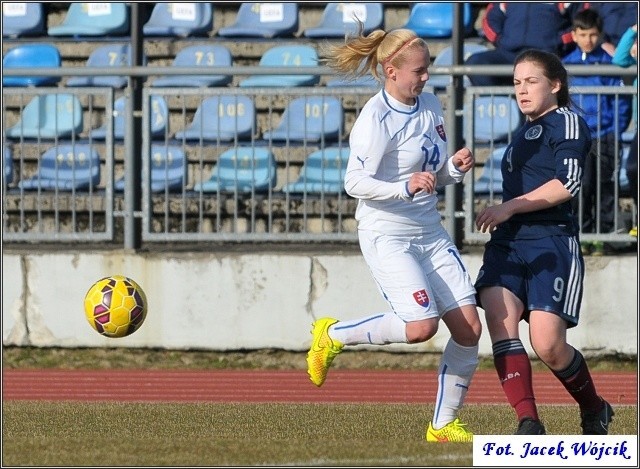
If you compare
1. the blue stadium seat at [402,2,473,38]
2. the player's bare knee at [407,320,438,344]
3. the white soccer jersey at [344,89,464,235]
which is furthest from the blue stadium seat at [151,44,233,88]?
the player's bare knee at [407,320,438,344]

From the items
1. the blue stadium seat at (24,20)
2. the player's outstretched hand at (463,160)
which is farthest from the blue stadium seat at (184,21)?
the player's outstretched hand at (463,160)

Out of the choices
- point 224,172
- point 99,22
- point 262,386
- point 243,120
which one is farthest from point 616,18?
point 99,22

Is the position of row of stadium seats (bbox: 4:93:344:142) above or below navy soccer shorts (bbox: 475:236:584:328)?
above

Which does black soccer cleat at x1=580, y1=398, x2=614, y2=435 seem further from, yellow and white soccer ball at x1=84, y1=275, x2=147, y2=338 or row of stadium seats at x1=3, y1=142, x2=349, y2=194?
row of stadium seats at x1=3, y1=142, x2=349, y2=194

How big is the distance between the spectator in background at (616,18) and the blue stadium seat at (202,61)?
418 cm

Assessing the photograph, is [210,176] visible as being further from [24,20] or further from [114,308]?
[24,20]

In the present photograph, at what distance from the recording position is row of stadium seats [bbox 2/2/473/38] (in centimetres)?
1570

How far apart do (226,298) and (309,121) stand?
5.43ft

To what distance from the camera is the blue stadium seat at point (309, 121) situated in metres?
11.5

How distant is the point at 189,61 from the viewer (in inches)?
610

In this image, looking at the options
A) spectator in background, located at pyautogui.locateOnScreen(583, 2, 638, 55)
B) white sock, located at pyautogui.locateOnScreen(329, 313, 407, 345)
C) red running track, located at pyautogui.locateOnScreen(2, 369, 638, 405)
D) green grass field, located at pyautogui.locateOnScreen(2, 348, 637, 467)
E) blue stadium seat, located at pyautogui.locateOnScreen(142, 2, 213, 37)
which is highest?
blue stadium seat, located at pyautogui.locateOnScreen(142, 2, 213, 37)

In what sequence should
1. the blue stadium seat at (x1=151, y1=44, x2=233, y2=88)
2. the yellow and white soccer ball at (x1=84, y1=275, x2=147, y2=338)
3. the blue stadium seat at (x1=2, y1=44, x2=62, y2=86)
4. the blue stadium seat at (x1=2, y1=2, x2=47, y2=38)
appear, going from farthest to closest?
the blue stadium seat at (x1=2, y1=2, x2=47, y2=38)
the blue stadium seat at (x1=2, y1=44, x2=62, y2=86)
the blue stadium seat at (x1=151, y1=44, x2=233, y2=88)
the yellow and white soccer ball at (x1=84, y1=275, x2=147, y2=338)

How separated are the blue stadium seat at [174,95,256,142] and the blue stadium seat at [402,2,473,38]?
4.56m

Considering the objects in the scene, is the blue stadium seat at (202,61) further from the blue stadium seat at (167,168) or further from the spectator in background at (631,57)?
the spectator in background at (631,57)
